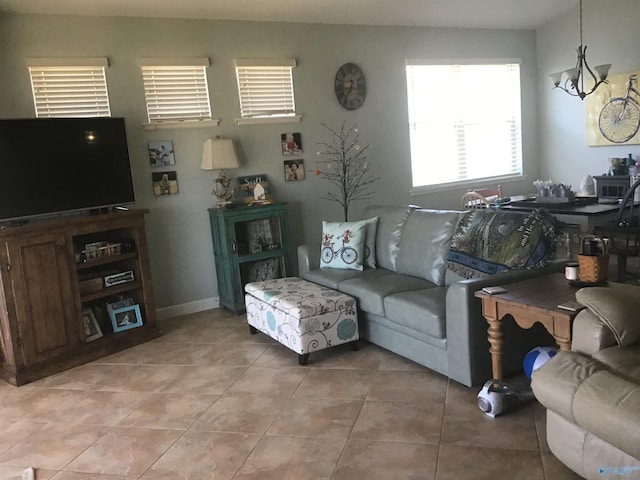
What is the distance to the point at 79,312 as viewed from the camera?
399 cm

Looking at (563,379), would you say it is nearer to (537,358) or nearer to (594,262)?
(537,358)

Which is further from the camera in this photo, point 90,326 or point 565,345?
point 90,326

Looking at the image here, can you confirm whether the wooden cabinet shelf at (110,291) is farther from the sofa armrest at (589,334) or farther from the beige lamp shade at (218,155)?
the sofa armrest at (589,334)

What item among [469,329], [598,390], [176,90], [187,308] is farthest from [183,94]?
[598,390]

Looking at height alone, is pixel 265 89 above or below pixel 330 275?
above

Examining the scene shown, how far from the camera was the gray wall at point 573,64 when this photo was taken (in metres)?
5.88

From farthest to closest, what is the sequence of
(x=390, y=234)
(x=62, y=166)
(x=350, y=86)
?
1. (x=350, y=86)
2. (x=390, y=234)
3. (x=62, y=166)

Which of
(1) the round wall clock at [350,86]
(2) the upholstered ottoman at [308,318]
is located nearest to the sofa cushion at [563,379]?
(2) the upholstered ottoman at [308,318]

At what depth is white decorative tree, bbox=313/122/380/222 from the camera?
5608mm

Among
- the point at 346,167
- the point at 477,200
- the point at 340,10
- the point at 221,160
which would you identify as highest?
the point at 340,10

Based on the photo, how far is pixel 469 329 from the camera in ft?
9.75

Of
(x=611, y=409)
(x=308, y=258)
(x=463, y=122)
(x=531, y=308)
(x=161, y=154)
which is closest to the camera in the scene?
(x=611, y=409)

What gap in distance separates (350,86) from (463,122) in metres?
1.68

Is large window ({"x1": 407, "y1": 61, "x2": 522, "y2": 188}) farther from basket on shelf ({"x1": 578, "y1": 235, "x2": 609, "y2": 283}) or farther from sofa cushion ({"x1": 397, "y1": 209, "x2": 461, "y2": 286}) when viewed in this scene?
basket on shelf ({"x1": 578, "y1": 235, "x2": 609, "y2": 283})
